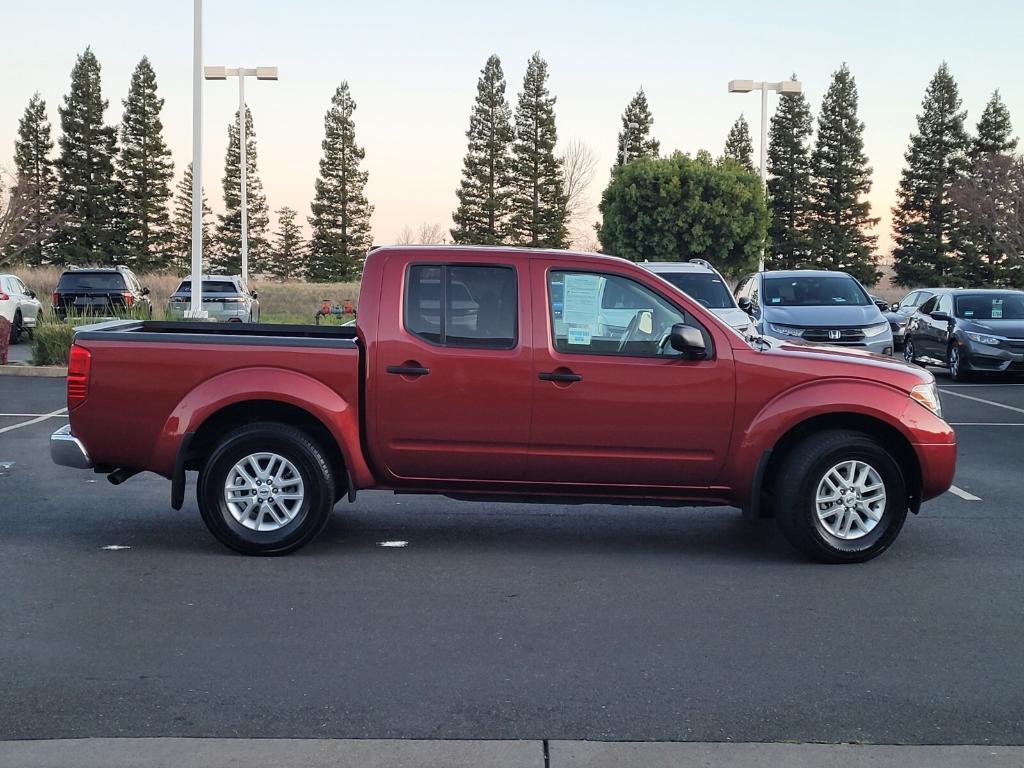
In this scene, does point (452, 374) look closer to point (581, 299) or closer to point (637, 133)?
point (581, 299)

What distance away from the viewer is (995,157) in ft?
216

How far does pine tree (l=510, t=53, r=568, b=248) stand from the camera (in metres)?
64.1

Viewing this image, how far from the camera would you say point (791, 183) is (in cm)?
7031

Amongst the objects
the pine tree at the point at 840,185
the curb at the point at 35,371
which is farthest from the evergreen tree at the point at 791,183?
the curb at the point at 35,371

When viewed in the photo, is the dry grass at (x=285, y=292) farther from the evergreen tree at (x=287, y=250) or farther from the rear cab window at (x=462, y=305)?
the rear cab window at (x=462, y=305)

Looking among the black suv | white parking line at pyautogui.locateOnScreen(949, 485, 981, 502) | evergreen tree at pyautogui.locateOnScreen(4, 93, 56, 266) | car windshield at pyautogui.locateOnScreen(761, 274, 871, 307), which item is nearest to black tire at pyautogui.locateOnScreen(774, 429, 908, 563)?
white parking line at pyautogui.locateOnScreen(949, 485, 981, 502)

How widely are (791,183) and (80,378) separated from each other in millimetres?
67075

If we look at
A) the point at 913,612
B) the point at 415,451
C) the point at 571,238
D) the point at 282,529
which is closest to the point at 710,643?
the point at 913,612

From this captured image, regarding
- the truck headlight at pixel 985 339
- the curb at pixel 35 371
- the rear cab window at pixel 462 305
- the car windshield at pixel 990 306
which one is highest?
the car windshield at pixel 990 306

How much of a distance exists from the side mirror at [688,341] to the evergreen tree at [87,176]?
6529 centimetres

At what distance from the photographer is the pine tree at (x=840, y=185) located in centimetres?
6925

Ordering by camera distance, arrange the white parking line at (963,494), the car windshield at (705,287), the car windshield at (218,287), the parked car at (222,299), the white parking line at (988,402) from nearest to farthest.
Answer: the white parking line at (963,494)
the white parking line at (988,402)
the car windshield at (705,287)
the parked car at (222,299)
the car windshield at (218,287)

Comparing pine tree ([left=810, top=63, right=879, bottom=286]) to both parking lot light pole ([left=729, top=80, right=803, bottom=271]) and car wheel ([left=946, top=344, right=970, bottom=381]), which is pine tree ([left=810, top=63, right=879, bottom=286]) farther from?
car wheel ([left=946, top=344, right=970, bottom=381])

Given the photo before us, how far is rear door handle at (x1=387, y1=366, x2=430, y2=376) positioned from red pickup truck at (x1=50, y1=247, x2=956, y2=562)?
0.01 meters
